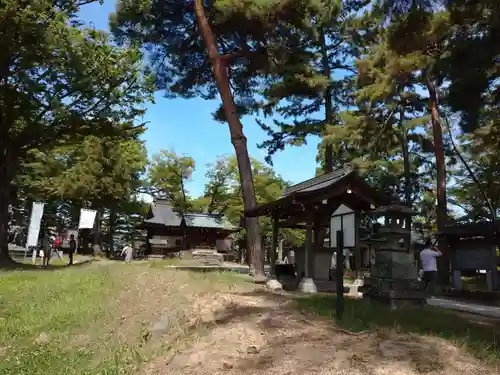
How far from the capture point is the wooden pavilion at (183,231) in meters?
33.5

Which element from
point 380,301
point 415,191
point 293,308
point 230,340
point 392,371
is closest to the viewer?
point 392,371

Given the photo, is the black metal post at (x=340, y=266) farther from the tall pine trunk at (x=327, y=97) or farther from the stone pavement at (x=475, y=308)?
the tall pine trunk at (x=327, y=97)

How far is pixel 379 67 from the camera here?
14914mm

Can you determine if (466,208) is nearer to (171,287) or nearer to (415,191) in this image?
(415,191)

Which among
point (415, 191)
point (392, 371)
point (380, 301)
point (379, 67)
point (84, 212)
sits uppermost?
point (379, 67)

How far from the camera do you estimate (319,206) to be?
38.8 feet

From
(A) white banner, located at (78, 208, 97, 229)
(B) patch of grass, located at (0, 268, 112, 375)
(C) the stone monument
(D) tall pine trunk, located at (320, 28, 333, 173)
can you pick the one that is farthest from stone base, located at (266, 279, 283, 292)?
(A) white banner, located at (78, 208, 97, 229)

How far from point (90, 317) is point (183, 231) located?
26.0 m

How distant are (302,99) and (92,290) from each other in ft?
42.0

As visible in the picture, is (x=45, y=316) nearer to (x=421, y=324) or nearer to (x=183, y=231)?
(x=421, y=324)

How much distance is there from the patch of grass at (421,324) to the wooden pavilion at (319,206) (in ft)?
11.5

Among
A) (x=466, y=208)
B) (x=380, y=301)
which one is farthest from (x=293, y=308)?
(x=466, y=208)

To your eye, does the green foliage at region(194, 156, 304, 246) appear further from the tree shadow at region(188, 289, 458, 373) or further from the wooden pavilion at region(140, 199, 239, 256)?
the tree shadow at region(188, 289, 458, 373)

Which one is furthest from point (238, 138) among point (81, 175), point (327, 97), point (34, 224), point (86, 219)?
point (81, 175)
